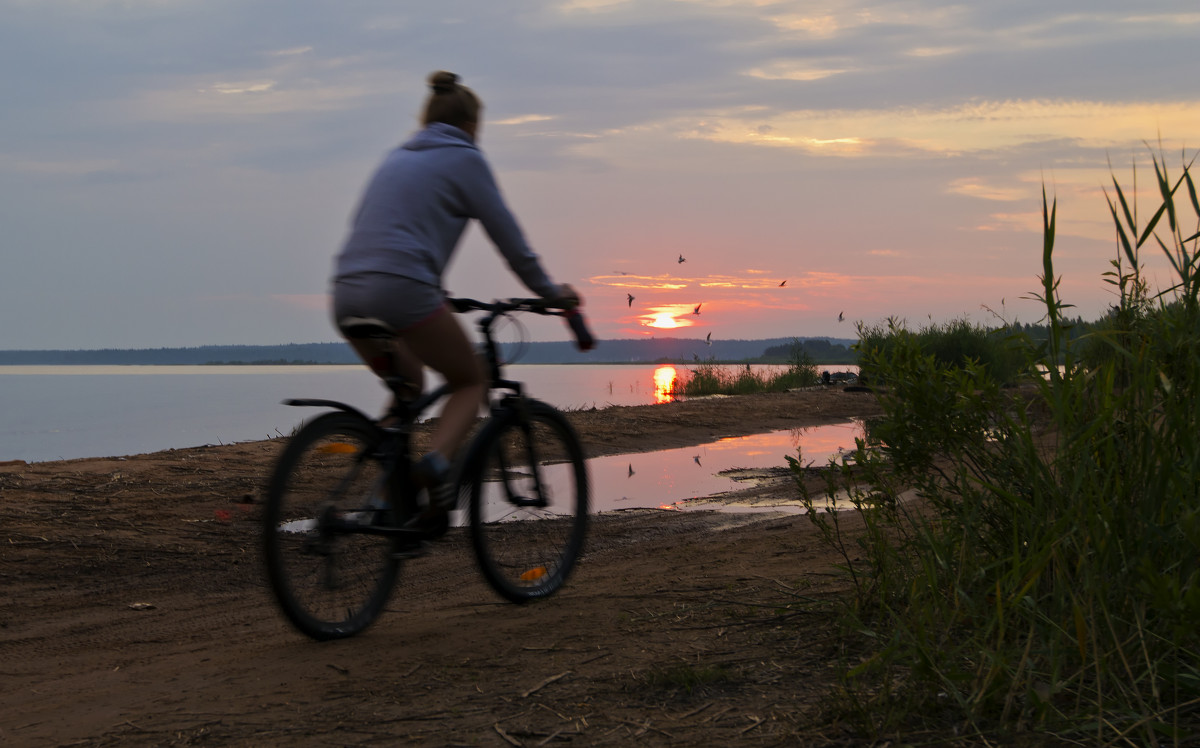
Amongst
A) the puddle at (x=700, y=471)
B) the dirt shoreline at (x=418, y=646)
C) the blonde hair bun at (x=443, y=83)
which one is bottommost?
the puddle at (x=700, y=471)

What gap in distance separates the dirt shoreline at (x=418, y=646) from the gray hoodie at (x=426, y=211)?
1.43 metres

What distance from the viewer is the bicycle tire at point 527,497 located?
12.9 feet

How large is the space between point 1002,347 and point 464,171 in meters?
2.05

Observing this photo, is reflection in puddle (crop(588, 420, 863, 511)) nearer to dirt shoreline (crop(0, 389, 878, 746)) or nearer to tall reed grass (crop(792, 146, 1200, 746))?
dirt shoreline (crop(0, 389, 878, 746))

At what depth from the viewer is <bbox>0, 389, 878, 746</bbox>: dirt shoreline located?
8.14ft

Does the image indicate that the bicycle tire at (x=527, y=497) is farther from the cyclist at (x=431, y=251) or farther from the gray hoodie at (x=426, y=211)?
the gray hoodie at (x=426, y=211)

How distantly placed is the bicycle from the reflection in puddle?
3044mm

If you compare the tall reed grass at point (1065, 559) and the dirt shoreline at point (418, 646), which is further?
the dirt shoreline at point (418, 646)

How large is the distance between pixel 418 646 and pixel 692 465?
7.22 metres

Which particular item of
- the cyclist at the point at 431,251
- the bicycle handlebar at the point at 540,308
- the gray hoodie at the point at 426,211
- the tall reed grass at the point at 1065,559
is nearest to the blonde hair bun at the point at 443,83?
the cyclist at the point at 431,251

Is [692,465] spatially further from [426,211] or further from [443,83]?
[426,211]

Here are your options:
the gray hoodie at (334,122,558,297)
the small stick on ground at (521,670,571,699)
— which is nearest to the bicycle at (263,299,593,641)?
the gray hoodie at (334,122,558,297)

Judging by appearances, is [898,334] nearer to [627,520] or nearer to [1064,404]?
[1064,404]

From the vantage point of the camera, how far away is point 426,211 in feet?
11.3
